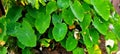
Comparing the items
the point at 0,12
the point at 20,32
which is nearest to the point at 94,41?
the point at 20,32

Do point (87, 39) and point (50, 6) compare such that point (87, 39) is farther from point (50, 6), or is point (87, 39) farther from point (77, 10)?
point (50, 6)

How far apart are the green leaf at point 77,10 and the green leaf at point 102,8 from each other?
3.9 inches

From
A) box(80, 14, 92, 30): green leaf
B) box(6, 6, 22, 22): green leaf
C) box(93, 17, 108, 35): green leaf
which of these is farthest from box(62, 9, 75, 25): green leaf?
box(6, 6, 22, 22): green leaf

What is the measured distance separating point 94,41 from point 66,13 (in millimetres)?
344

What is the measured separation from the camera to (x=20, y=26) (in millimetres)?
2123

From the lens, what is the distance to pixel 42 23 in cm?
212

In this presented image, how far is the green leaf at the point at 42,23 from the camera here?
212 centimetres

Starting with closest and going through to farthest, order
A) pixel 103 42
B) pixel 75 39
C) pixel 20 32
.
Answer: pixel 20 32 < pixel 75 39 < pixel 103 42

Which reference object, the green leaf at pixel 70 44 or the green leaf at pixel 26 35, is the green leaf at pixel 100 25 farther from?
the green leaf at pixel 26 35

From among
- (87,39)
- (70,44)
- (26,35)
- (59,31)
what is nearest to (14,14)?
(26,35)

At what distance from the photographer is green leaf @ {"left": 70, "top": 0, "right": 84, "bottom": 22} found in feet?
6.77

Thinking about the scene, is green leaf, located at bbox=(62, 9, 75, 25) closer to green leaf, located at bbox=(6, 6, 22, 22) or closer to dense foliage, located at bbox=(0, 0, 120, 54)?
dense foliage, located at bbox=(0, 0, 120, 54)

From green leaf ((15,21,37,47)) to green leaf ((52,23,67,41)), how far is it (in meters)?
0.15

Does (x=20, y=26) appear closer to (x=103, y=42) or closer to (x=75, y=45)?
(x=75, y=45)
